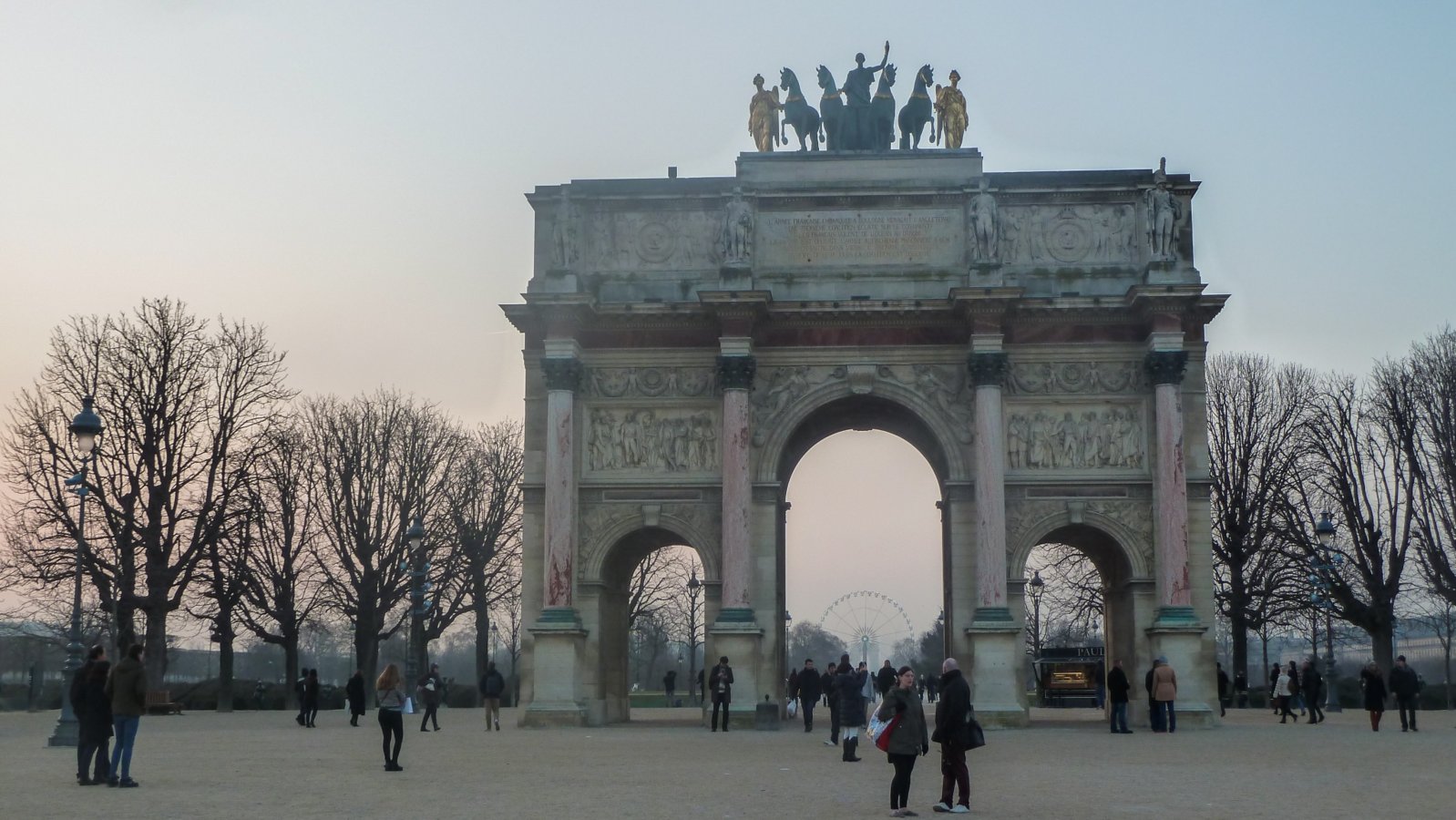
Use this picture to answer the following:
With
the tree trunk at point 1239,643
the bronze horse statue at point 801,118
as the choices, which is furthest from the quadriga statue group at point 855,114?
the tree trunk at point 1239,643

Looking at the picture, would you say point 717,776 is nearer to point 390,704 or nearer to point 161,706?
point 390,704

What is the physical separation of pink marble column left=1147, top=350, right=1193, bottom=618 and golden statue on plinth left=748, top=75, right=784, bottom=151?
10.2 meters

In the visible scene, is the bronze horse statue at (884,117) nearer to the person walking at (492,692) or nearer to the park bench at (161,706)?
the person walking at (492,692)

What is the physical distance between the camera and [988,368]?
36188mm

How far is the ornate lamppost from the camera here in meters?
42.6

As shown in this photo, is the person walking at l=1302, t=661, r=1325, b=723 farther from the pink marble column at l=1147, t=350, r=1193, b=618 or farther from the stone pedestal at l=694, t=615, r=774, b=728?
the stone pedestal at l=694, t=615, r=774, b=728

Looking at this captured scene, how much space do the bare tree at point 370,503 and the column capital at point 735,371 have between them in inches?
782

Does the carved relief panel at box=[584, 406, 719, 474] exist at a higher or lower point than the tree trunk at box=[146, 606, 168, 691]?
higher

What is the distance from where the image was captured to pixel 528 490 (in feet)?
123

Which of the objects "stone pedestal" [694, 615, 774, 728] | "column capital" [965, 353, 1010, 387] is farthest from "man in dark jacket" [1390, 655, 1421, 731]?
"stone pedestal" [694, 615, 774, 728]

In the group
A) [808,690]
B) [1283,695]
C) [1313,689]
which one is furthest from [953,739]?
[1283,695]

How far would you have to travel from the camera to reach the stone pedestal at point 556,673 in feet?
116

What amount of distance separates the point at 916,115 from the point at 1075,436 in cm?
849

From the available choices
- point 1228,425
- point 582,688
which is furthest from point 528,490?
point 1228,425
